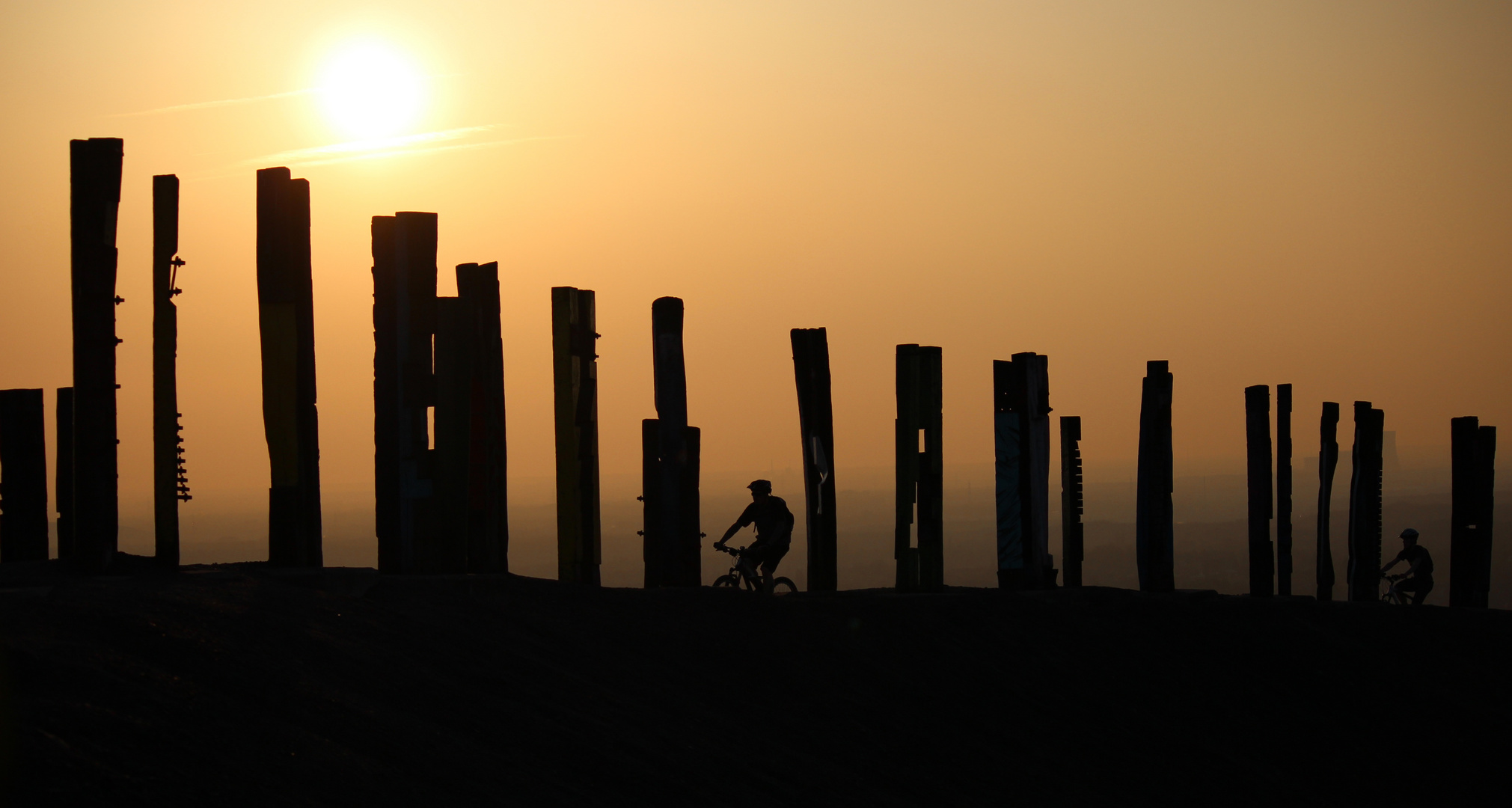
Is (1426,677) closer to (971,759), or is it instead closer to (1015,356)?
(1015,356)

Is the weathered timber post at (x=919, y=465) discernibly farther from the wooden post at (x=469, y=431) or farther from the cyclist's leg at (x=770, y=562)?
the wooden post at (x=469, y=431)

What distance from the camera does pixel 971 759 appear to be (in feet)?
33.2

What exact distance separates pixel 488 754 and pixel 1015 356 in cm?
914

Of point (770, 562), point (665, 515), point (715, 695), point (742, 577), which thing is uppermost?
point (665, 515)

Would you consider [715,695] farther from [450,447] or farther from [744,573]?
[744,573]

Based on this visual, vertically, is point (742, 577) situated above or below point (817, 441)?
below

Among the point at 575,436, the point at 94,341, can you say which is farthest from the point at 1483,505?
the point at 94,341

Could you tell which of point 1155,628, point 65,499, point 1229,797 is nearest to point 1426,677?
point 1155,628

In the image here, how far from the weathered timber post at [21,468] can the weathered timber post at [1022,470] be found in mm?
10337

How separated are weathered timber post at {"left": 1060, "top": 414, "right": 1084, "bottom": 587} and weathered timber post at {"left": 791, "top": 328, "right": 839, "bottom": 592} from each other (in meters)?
3.02

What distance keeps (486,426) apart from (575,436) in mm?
1008

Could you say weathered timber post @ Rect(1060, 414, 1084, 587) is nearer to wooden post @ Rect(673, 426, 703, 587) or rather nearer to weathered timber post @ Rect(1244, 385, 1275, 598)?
weathered timber post @ Rect(1244, 385, 1275, 598)

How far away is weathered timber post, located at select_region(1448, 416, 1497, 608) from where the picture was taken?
62.4 feet

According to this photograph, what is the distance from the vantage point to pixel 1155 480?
16375 mm
